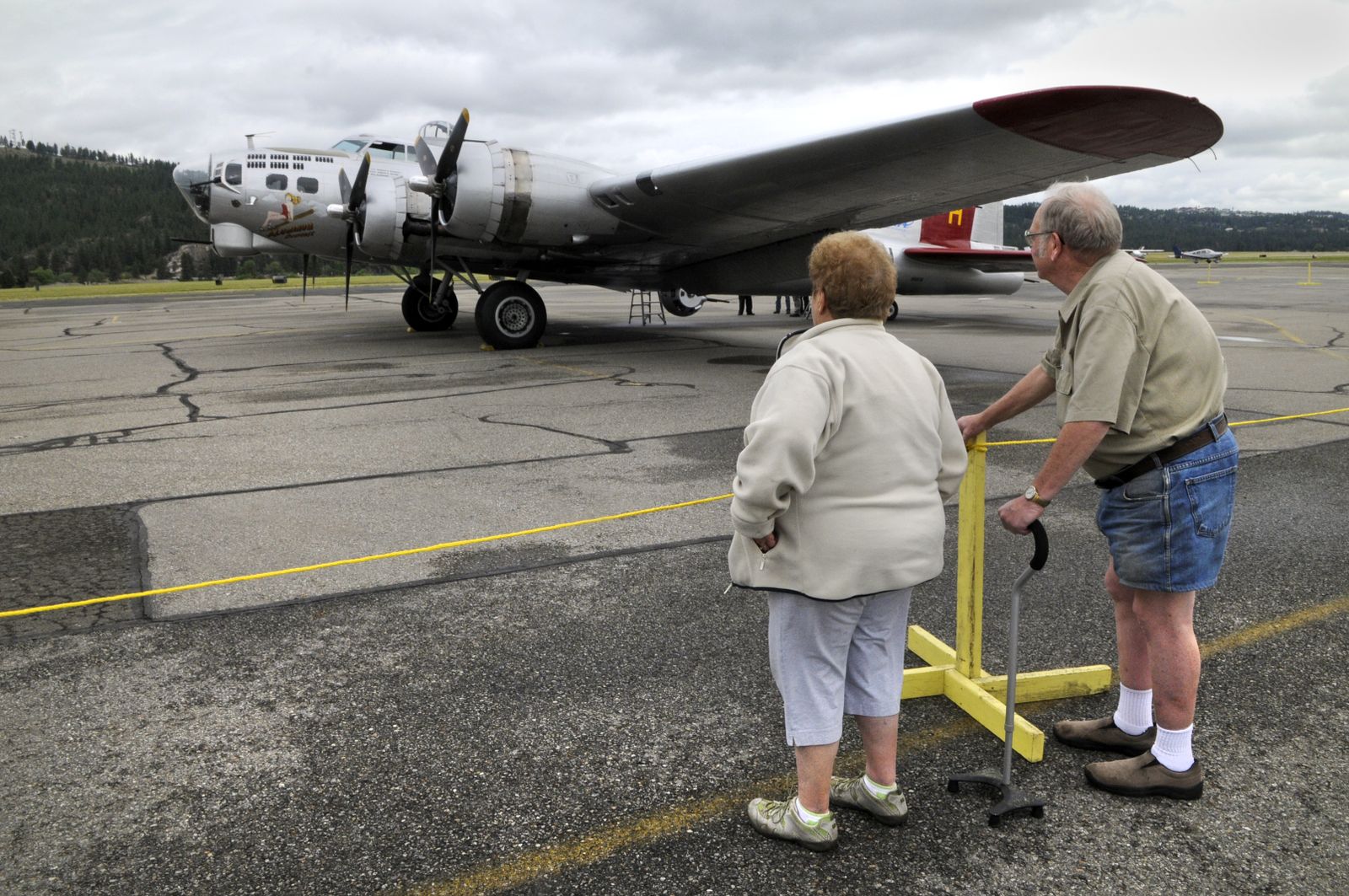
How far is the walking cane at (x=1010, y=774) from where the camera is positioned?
2.92 metres

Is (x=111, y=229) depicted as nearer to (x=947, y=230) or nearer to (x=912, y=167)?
(x=947, y=230)

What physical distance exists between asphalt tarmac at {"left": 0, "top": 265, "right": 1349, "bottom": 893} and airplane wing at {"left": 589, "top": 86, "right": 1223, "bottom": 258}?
10.3ft

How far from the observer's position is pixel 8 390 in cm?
1238

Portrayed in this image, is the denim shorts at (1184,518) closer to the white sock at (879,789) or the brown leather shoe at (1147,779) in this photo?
the brown leather shoe at (1147,779)

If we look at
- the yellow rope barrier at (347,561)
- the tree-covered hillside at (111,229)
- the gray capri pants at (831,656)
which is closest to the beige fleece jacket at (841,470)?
the gray capri pants at (831,656)

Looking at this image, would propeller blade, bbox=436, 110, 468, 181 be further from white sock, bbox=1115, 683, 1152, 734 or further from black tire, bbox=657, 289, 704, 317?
white sock, bbox=1115, 683, 1152, 734

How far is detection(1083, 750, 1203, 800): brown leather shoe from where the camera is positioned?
3.04 metres

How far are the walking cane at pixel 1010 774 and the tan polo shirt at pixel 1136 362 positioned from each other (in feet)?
1.29

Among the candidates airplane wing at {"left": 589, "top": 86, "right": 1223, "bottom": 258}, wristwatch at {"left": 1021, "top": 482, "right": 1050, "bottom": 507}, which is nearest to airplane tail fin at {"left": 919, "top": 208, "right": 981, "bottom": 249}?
airplane wing at {"left": 589, "top": 86, "right": 1223, "bottom": 258}

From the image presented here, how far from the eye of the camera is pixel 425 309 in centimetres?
1955

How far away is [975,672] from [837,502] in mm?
1511

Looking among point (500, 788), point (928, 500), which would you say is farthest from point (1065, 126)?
point (500, 788)

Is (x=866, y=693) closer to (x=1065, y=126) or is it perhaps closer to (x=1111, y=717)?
(x=1111, y=717)

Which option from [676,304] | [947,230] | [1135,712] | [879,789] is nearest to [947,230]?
[947,230]
